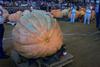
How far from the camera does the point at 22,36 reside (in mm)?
5539

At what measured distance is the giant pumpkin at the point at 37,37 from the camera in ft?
17.7

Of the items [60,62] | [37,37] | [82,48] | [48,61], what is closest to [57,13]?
[82,48]

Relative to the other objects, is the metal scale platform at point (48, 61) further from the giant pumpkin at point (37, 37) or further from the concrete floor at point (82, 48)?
the concrete floor at point (82, 48)

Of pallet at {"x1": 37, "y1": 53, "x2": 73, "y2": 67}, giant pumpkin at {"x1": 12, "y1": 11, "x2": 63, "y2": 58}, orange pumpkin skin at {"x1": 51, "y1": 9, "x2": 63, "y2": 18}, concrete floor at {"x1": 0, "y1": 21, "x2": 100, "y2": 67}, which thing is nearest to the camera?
giant pumpkin at {"x1": 12, "y1": 11, "x2": 63, "y2": 58}

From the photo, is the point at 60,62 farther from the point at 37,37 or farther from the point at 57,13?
the point at 57,13

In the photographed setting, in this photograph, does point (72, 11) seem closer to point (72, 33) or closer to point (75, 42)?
point (72, 33)

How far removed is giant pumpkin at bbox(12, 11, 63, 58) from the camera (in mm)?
5381

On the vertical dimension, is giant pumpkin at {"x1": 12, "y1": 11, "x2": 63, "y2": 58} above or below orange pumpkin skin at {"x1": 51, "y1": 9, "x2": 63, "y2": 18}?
above

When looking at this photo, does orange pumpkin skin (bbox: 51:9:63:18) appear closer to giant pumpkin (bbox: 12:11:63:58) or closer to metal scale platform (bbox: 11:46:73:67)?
metal scale platform (bbox: 11:46:73:67)

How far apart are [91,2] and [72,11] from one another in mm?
3065

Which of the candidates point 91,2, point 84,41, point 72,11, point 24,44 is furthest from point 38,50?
point 91,2

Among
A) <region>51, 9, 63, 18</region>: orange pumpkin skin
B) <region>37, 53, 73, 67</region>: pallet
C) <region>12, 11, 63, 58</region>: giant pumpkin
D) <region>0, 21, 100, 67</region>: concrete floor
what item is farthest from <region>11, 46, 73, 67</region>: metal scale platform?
<region>51, 9, 63, 18</region>: orange pumpkin skin

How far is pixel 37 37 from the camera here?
5387 mm

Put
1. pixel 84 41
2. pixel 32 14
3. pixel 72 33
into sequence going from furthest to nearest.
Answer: pixel 72 33 → pixel 84 41 → pixel 32 14
